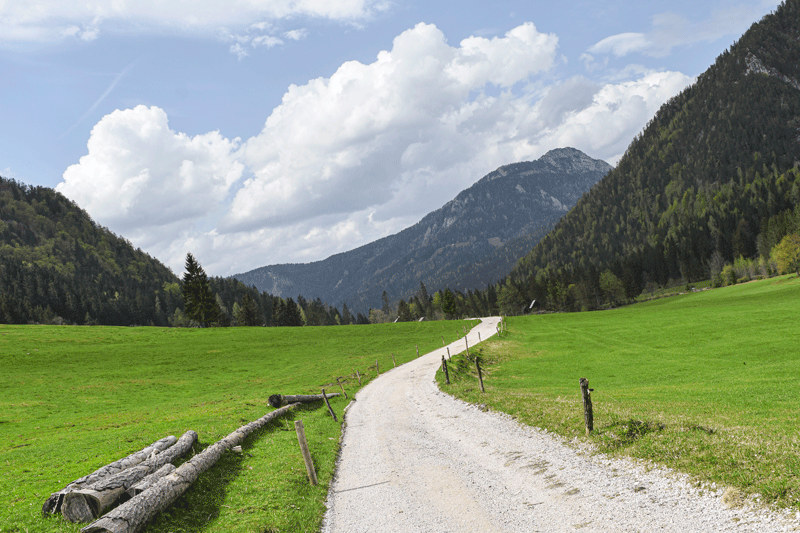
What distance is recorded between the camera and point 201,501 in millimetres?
14281

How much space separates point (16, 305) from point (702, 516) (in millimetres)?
180486

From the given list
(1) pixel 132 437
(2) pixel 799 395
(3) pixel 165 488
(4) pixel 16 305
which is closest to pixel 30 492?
(3) pixel 165 488

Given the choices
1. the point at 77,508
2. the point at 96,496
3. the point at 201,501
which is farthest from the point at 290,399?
the point at 96,496

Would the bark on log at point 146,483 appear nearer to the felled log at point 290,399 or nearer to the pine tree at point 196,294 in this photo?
the felled log at point 290,399

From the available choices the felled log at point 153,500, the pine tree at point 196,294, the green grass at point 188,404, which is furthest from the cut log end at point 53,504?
the pine tree at point 196,294

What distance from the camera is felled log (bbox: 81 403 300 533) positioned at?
34.7 ft

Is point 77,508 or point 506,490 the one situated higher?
point 77,508

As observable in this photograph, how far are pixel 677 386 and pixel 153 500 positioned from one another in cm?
3441

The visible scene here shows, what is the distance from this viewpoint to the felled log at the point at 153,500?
34.7 feet

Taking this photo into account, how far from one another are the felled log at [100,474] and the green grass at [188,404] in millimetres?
394

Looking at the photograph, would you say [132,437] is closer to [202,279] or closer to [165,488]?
[165,488]

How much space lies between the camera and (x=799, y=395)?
75.8 ft

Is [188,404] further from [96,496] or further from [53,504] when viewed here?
[96,496]

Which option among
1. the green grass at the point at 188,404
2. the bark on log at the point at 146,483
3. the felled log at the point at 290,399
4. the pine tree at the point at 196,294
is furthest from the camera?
→ the pine tree at the point at 196,294
